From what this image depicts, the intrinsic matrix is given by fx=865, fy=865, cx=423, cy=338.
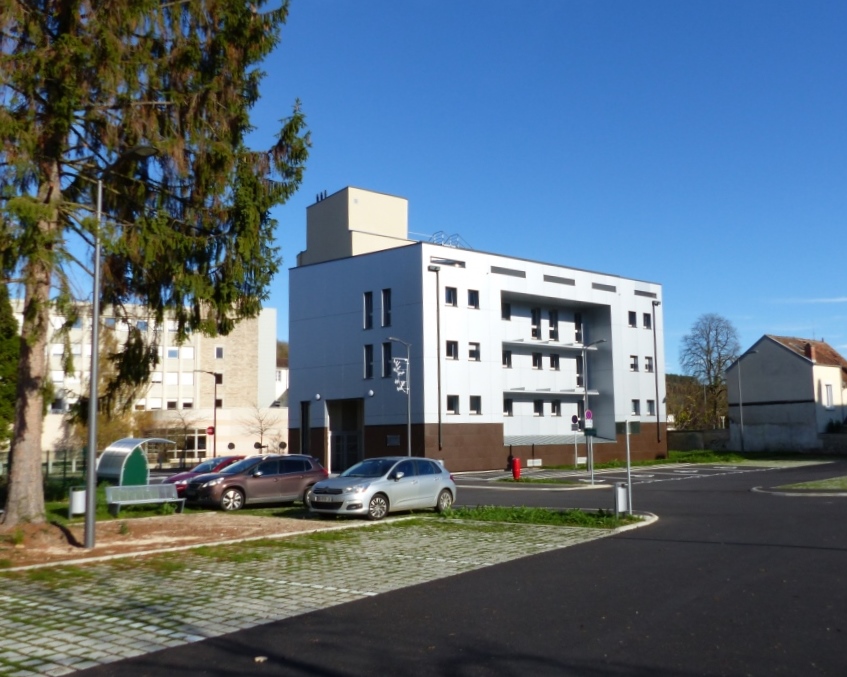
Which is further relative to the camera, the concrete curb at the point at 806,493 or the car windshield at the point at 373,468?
the concrete curb at the point at 806,493

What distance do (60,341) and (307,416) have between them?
39.2 m

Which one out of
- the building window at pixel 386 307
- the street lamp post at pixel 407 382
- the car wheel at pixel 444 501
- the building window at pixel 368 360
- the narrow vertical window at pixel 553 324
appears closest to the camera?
the car wheel at pixel 444 501

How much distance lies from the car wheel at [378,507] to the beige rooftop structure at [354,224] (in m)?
38.8

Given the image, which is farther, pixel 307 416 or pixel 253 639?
pixel 307 416

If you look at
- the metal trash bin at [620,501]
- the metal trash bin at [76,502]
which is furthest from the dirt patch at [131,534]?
the metal trash bin at [620,501]

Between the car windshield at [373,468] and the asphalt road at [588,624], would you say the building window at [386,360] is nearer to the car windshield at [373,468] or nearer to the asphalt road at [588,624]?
the car windshield at [373,468]

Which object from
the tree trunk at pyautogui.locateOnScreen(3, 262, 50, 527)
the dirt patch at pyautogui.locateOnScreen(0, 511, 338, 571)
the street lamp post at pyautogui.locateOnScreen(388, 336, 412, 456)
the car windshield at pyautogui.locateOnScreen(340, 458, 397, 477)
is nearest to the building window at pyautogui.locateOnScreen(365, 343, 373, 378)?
the street lamp post at pyautogui.locateOnScreen(388, 336, 412, 456)

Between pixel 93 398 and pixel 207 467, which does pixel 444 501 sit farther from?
pixel 207 467

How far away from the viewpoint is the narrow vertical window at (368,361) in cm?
5175

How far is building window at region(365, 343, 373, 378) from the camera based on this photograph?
5175 centimetres

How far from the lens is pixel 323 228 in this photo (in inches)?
2448


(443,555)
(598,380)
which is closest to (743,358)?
(598,380)

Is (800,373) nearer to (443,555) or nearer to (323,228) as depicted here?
(323,228)

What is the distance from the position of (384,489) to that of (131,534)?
19.1 ft
